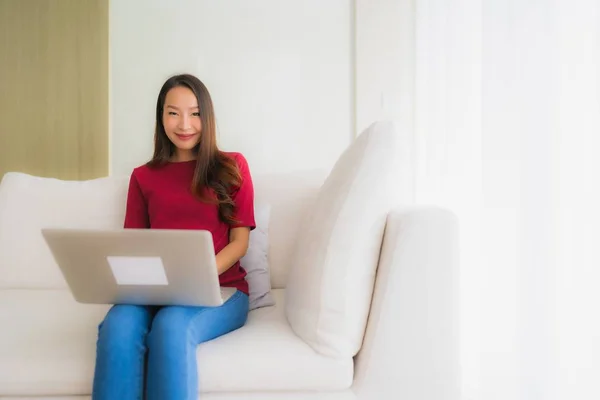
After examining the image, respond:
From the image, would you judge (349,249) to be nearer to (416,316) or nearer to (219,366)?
(416,316)

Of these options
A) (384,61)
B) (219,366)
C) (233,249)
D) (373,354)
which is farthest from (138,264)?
(384,61)

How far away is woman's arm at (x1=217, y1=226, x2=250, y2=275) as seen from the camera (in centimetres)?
140

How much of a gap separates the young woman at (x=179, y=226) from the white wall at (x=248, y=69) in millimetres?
845

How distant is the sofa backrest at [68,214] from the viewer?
1.74 meters

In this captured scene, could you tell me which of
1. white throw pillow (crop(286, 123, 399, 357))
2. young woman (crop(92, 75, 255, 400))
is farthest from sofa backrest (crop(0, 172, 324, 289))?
white throw pillow (crop(286, 123, 399, 357))

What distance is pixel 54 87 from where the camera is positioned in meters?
2.49

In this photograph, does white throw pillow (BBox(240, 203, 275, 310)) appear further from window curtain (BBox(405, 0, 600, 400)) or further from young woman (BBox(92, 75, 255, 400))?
window curtain (BBox(405, 0, 600, 400))

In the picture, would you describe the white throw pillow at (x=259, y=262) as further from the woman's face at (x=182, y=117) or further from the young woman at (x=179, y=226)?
the woman's face at (x=182, y=117)

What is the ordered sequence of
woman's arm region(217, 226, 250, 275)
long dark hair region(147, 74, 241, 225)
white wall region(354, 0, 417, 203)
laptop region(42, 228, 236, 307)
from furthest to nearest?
white wall region(354, 0, 417, 203), long dark hair region(147, 74, 241, 225), woman's arm region(217, 226, 250, 275), laptop region(42, 228, 236, 307)

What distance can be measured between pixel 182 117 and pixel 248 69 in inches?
38.3

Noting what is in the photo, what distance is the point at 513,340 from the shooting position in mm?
1399

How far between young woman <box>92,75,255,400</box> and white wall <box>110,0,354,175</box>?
2.77 ft

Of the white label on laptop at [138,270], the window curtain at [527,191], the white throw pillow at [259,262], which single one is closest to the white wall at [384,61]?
the window curtain at [527,191]

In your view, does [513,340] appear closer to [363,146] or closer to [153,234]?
[363,146]
